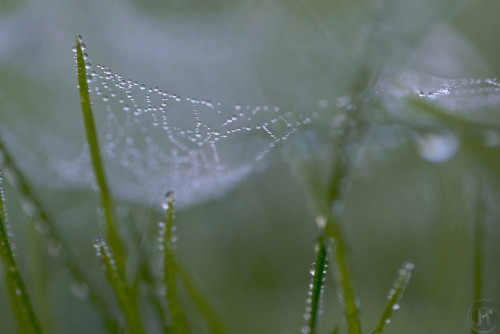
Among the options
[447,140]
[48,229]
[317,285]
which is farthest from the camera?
[447,140]

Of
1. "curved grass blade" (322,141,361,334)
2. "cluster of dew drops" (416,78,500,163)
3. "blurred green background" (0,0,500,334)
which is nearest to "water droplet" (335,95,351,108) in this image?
"blurred green background" (0,0,500,334)

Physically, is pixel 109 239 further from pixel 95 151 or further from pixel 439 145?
pixel 439 145

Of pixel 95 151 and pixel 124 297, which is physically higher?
pixel 95 151

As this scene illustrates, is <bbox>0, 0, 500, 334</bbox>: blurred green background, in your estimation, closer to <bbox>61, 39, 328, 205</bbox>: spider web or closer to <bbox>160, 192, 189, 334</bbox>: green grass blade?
<bbox>61, 39, 328, 205</bbox>: spider web

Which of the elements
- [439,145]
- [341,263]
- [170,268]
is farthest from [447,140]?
[170,268]

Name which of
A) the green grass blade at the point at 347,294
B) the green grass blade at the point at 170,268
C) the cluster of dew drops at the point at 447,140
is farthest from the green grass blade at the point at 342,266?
the cluster of dew drops at the point at 447,140

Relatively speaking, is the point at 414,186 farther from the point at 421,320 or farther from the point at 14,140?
the point at 14,140

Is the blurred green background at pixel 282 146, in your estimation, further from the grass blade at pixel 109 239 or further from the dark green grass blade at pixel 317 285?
the dark green grass blade at pixel 317 285

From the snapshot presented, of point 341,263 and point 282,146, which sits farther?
point 282,146
